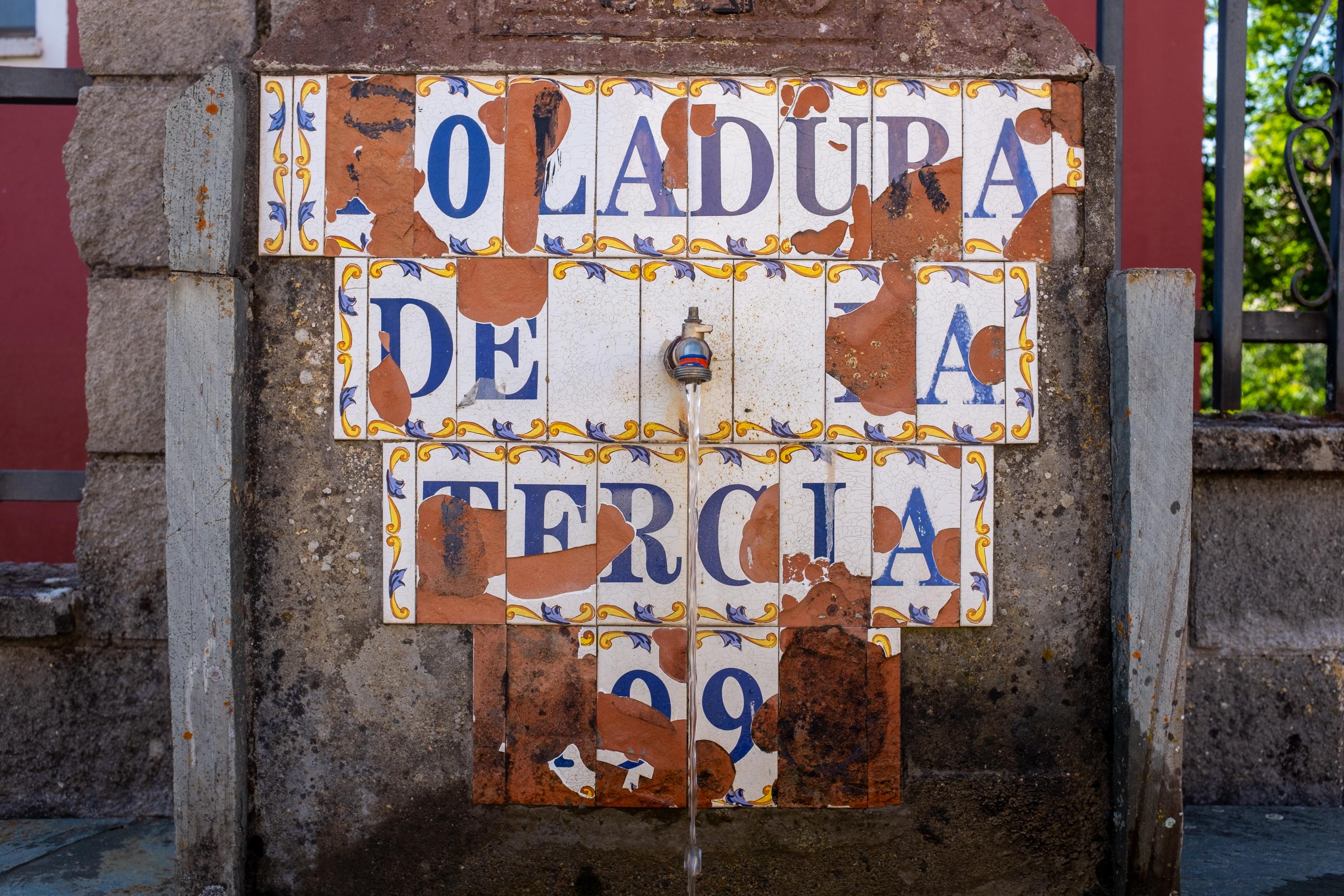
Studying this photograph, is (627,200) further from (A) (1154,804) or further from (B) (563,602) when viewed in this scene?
(A) (1154,804)

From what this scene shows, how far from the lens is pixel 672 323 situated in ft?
7.02

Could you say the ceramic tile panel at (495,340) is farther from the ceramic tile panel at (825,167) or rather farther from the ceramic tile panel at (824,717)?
the ceramic tile panel at (824,717)

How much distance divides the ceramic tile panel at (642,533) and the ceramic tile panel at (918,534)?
17.9 inches

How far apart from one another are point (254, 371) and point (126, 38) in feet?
4.17

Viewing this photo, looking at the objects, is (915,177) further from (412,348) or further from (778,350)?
(412,348)

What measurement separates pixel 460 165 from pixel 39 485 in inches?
70.1

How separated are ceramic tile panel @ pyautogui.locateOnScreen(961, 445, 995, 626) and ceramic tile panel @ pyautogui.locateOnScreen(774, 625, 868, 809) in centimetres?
27

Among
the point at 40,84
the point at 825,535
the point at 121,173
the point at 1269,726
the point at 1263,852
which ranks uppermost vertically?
the point at 40,84

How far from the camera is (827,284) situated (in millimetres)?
2141

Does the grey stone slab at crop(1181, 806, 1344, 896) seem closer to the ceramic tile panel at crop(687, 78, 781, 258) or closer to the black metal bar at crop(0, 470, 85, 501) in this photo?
the ceramic tile panel at crop(687, 78, 781, 258)

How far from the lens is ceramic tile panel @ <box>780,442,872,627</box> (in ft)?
7.02

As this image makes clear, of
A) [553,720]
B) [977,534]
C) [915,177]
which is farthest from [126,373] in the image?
[977,534]

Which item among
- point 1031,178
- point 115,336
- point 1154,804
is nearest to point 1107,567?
point 1154,804

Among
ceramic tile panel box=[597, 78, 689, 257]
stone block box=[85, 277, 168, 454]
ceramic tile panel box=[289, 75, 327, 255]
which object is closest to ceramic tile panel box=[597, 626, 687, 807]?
ceramic tile panel box=[597, 78, 689, 257]
